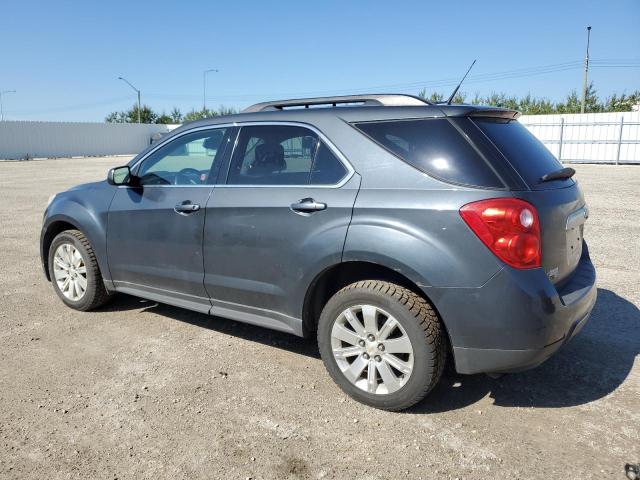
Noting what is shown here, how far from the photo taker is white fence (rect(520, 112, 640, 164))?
25125 mm

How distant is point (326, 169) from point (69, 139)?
48.2 meters

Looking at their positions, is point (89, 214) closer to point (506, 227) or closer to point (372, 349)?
point (372, 349)

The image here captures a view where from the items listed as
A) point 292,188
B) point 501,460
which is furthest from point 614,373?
point 292,188

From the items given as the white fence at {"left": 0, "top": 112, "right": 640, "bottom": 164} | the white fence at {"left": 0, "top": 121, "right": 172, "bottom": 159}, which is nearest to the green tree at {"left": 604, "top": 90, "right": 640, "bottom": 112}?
the white fence at {"left": 0, "top": 112, "right": 640, "bottom": 164}

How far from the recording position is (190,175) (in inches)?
161

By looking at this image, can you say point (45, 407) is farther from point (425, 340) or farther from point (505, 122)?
point (505, 122)

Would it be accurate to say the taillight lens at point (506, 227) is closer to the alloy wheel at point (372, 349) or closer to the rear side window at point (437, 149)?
the rear side window at point (437, 149)

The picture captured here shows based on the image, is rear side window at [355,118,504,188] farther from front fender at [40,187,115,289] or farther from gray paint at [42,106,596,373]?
front fender at [40,187,115,289]

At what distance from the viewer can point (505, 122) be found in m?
3.29

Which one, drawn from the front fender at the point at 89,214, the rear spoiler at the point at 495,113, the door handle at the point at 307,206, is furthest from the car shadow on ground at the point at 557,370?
the rear spoiler at the point at 495,113

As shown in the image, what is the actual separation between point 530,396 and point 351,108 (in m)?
2.13

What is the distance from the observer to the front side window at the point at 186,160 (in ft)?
12.8

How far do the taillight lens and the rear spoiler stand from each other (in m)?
0.60

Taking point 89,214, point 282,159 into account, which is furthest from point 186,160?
point 89,214
